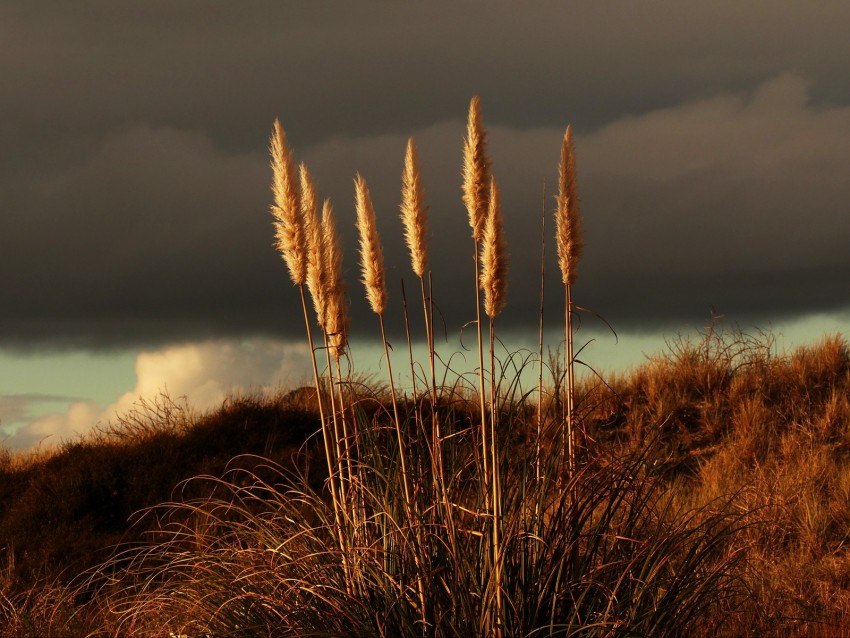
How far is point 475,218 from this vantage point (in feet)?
13.4

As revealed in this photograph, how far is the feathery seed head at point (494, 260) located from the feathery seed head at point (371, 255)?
0.47 meters

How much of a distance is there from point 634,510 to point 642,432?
620cm

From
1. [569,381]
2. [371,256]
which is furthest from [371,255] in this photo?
[569,381]

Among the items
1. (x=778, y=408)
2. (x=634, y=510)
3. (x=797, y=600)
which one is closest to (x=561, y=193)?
(x=634, y=510)

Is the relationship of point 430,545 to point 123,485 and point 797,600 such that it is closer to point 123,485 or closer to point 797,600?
point 797,600

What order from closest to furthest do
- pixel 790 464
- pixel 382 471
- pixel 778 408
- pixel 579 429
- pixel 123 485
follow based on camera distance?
1. pixel 382 471
2. pixel 579 429
3. pixel 790 464
4. pixel 123 485
5. pixel 778 408

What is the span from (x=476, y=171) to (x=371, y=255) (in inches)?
24.4

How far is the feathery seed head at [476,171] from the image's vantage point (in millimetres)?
4051

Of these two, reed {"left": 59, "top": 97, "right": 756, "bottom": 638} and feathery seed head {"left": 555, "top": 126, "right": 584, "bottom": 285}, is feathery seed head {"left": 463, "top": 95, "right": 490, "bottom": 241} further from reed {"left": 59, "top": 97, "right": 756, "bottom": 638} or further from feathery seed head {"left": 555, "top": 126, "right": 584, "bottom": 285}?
feathery seed head {"left": 555, "top": 126, "right": 584, "bottom": 285}

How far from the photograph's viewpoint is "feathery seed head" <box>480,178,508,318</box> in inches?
160

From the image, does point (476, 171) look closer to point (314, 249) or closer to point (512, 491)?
point (314, 249)

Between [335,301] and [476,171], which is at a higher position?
[476,171]

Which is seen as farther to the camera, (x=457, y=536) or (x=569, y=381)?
(x=569, y=381)

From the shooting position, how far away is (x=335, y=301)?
438cm
